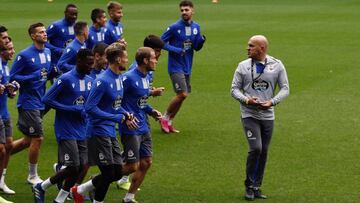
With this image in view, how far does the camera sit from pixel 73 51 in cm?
1523

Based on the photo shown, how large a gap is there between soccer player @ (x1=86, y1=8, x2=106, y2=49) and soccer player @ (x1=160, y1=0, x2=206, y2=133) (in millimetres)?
1219

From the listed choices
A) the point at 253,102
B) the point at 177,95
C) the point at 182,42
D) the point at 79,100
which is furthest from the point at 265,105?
the point at 182,42

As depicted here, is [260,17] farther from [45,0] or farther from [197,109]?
[197,109]

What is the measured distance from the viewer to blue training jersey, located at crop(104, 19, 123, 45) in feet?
60.3

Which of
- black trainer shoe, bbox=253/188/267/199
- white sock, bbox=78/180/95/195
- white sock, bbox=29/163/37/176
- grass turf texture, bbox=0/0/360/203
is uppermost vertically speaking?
white sock, bbox=78/180/95/195

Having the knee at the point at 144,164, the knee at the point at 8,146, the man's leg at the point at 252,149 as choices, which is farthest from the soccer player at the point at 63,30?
the man's leg at the point at 252,149

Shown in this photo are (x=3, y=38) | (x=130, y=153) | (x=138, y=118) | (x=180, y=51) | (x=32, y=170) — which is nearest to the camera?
(x=130, y=153)

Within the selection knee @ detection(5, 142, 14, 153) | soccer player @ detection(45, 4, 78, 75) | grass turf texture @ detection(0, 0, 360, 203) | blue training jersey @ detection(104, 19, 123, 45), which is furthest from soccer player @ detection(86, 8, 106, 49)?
knee @ detection(5, 142, 14, 153)

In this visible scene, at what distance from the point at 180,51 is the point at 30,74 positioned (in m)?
4.40

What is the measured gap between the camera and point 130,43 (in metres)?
30.0

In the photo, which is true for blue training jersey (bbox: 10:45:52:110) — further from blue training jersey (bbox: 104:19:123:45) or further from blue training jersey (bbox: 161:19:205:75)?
blue training jersey (bbox: 104:19:123:45)

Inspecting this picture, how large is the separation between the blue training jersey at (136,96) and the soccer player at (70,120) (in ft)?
1.70

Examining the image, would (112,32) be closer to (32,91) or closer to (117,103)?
(32,91)

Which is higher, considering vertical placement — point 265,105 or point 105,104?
point 105,104
